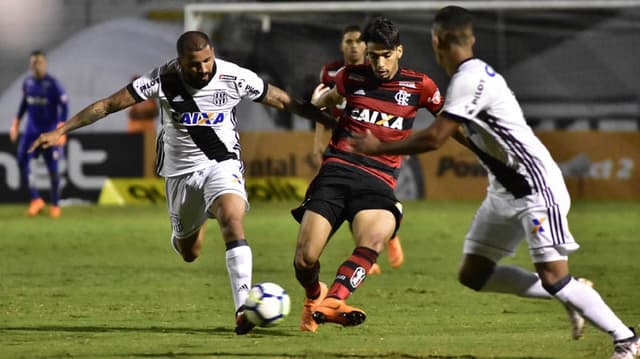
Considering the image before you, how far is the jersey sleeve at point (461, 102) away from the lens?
723 centimetres

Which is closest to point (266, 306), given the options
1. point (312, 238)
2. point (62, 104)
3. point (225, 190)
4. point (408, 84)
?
point (312, 238)

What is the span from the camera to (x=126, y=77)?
28.0 meters

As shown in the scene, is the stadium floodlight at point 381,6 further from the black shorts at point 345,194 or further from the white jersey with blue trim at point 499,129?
the white jersey with blue trim at point 499,129

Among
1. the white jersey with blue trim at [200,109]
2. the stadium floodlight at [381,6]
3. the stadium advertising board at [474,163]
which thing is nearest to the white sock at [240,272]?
the white jersey with blue trim at [200,109]

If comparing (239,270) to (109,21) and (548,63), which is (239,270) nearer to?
(548,63)

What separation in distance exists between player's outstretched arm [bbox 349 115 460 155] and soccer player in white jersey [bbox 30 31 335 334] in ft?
7.28

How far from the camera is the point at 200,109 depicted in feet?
Result: 31.8

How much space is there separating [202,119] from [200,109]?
0.08m

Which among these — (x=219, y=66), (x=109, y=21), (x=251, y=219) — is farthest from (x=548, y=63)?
(x=219, y=66)

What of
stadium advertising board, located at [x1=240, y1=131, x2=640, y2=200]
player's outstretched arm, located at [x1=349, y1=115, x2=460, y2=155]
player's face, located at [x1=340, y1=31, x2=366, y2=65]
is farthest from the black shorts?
stadium advertising board, located at [x1=240, y1=131, x2=640, y2=200]

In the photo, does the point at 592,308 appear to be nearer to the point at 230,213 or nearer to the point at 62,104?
the point at 230,213

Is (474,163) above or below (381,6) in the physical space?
below

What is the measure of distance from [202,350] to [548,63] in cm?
1874

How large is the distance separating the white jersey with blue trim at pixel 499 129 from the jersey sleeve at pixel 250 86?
2.59 m
